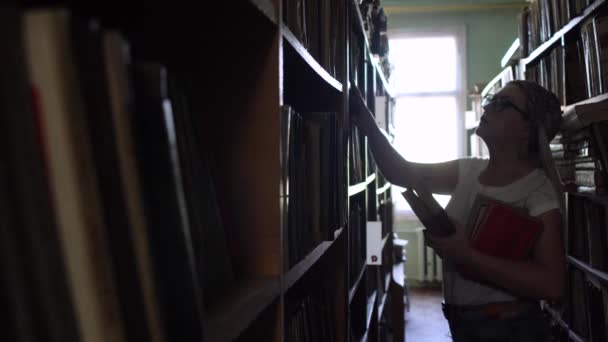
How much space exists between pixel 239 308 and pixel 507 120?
137 centimetres

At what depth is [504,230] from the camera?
56.5 inches

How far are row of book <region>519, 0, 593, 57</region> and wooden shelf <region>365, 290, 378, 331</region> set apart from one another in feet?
5.13

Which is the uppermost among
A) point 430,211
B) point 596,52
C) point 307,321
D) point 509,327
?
point 596,52

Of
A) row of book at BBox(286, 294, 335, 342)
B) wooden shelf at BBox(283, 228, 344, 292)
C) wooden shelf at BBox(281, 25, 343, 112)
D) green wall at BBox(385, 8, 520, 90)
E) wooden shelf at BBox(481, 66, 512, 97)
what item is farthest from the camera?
green wall at BBox(385, 8, 520, 90)

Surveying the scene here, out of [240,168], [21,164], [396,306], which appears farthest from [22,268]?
[396,306]

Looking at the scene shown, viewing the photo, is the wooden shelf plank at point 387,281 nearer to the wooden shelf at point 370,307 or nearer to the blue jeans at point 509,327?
the wooden shelf at point 370,307

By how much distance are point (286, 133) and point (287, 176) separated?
6 cm

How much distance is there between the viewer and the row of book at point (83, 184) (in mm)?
254

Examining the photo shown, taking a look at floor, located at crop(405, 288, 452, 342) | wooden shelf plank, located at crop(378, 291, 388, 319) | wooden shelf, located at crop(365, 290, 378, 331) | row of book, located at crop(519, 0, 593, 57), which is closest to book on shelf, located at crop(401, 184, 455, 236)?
wooden shelf, located at crop(365, 290, 378, 331)

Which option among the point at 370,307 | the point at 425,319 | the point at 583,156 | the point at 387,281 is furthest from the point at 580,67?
the point at 425,319

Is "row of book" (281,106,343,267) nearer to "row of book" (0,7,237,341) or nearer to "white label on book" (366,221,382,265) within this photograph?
"row of book" (0,7,237,341)

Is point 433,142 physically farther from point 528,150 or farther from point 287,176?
point 287,176

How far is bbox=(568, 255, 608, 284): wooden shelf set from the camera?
6.49 ft

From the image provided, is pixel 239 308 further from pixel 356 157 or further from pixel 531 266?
pixel 356 157
